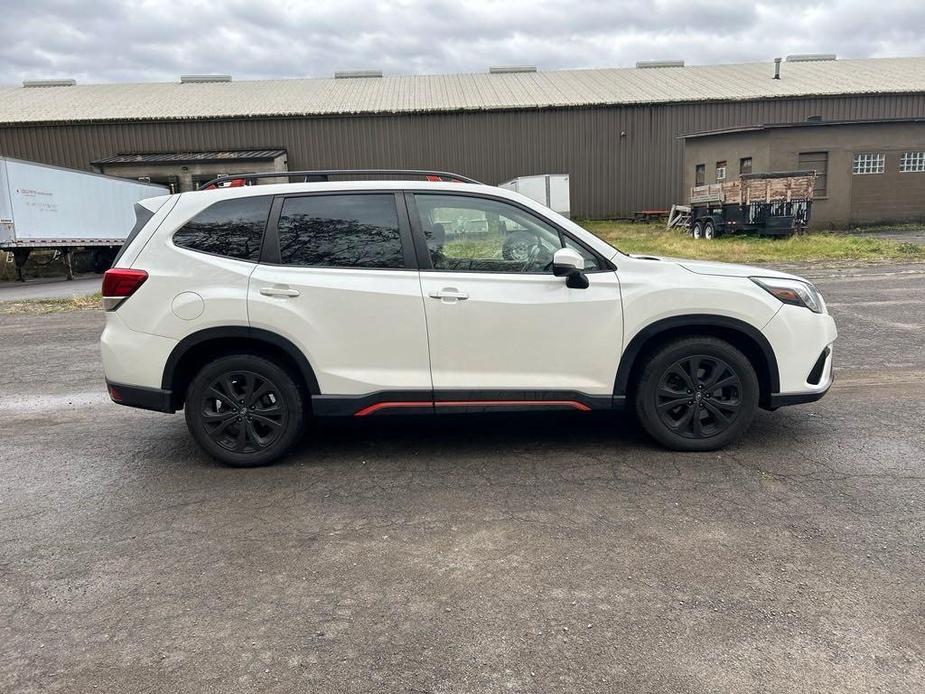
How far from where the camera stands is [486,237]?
453 centimetres

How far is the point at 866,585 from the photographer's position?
296 centimetres

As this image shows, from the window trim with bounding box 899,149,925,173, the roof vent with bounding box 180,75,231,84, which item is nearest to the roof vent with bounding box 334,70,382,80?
the roof vent with bounding box 180,75,231,84

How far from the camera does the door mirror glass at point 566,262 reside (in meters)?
4.24

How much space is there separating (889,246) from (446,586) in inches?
797

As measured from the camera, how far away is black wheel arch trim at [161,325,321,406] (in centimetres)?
434

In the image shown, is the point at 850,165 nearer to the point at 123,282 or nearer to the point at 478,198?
the point at 478,198

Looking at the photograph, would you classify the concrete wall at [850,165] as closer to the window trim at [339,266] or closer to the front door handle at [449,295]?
the window trim at [339,266]

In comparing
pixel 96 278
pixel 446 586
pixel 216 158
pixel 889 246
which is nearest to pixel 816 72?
pixel 889 246

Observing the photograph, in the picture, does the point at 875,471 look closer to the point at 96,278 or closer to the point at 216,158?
the point at 96,278

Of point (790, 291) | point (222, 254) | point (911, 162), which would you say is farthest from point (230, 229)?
point (911, 162)

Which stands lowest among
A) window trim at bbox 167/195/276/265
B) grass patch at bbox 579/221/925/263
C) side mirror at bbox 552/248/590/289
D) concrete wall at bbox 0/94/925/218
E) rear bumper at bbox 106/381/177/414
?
grass patch at bbox 579/221/925/263

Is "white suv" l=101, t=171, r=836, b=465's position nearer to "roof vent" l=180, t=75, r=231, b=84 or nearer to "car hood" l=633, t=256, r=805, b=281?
"car hood" l=633, t=256, r=805, b=281

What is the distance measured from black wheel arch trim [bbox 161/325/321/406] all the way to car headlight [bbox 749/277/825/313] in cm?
294

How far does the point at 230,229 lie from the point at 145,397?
1217 mm
